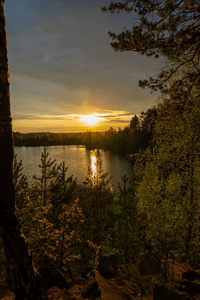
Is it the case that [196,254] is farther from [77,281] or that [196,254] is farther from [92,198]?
[92,198]

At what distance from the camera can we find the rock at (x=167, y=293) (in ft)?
→ 15.7

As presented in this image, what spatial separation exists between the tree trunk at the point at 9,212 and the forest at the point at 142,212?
21 millimetres

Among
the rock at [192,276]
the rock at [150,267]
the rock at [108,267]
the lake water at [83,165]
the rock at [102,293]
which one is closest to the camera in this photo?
the rock at [102,293]

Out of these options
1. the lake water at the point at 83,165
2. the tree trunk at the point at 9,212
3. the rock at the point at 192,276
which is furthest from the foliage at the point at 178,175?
the lake water at the point at 83,165

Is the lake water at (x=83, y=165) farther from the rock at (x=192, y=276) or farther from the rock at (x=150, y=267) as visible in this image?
the rock at (x=192, y=276)

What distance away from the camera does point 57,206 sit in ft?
50.3

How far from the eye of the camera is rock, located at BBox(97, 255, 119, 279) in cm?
1147

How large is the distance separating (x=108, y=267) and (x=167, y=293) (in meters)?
8.24

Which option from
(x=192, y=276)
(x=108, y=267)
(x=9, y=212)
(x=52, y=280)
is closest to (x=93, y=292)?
(x=192, y=276)

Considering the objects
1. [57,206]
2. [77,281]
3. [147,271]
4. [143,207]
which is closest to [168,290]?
[147,271]

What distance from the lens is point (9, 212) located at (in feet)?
13.9

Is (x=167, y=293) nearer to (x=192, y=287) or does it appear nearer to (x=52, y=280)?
(x=192, y=287)

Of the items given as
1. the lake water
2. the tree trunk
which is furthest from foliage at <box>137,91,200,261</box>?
the lake water

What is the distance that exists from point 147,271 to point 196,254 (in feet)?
13.0
